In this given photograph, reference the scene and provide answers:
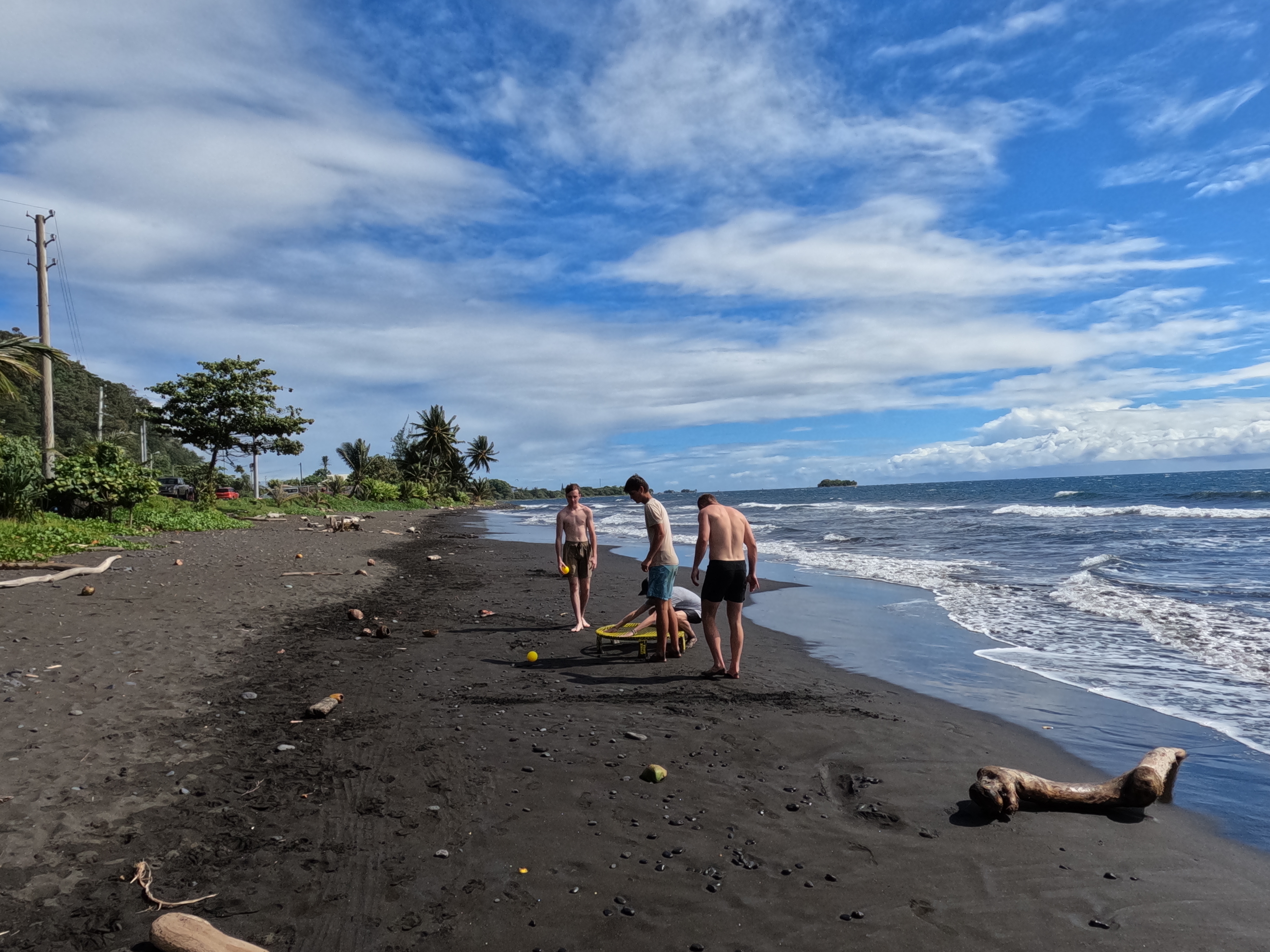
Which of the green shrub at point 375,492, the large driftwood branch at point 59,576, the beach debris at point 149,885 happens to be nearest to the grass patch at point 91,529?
the large driftwood branch at point 59,576

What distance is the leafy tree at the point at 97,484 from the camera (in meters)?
17.0

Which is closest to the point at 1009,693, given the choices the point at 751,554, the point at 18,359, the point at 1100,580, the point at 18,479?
the point at 751,554

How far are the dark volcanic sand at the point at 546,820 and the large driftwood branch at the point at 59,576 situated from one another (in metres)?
2.66

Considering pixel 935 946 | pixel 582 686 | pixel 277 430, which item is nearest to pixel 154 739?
pixel 582 686

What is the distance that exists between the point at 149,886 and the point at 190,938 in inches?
24.8

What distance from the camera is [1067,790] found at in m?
4.01

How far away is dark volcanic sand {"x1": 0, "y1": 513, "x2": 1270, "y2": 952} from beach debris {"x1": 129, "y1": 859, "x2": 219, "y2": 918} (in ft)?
0.13

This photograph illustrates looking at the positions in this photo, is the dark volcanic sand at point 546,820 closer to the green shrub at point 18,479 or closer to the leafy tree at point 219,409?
the green shrub at point 18,479

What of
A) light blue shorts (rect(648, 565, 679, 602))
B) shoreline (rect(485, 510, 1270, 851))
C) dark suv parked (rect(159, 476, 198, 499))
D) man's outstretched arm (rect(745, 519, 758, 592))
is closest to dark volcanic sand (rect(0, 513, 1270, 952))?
shoreline (rect(485, 510, 1270, 851))

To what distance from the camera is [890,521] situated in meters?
34.8

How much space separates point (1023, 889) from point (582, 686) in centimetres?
387

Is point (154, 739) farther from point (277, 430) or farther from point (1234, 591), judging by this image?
point (277, 430)

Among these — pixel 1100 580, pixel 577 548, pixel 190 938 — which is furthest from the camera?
pixel 1100 580

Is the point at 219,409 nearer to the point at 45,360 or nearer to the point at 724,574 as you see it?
the point at 45,360
